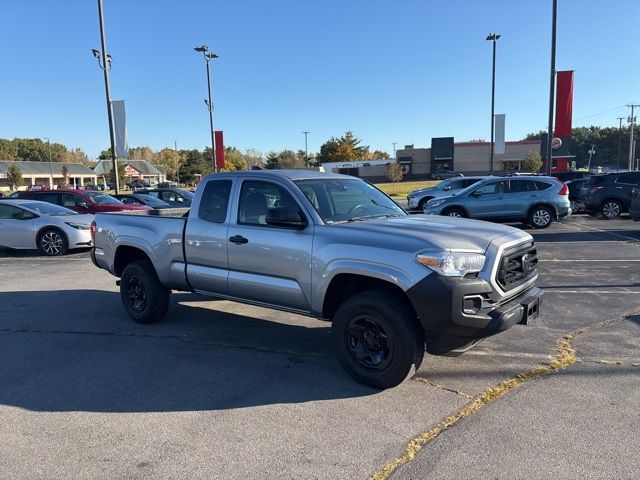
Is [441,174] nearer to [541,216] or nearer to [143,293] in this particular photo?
[541,216]

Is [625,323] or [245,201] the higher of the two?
[245,201]

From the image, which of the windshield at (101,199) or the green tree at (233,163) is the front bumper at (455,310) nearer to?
the windshield at (101,199)

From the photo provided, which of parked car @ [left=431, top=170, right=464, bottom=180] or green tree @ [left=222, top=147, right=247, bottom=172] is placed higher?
green tree @ [left=222, top=147, right=247, bottom=172]

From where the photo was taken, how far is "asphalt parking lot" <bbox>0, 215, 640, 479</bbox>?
3.21m

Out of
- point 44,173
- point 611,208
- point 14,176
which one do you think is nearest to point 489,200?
point 611,208

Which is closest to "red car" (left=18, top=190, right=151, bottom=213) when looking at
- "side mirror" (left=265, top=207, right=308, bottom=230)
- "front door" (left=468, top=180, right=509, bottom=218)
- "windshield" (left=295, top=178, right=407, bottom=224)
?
"front door" (left=468, top=180, right=509, bottom=218)

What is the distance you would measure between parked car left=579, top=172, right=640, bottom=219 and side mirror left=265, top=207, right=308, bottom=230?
53.8 feet

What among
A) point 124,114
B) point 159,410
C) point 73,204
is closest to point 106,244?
point 159,410

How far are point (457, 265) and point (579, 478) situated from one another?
1617 millimetres

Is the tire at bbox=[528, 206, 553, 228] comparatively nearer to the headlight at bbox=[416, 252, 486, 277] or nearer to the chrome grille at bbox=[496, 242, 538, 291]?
the chrome grille at bbox=[496, 242, 538, 291]

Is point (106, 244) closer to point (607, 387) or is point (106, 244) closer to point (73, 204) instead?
point (607, 387)

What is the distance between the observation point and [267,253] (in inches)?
194

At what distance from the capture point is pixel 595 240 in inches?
506

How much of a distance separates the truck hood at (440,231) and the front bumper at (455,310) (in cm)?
30
